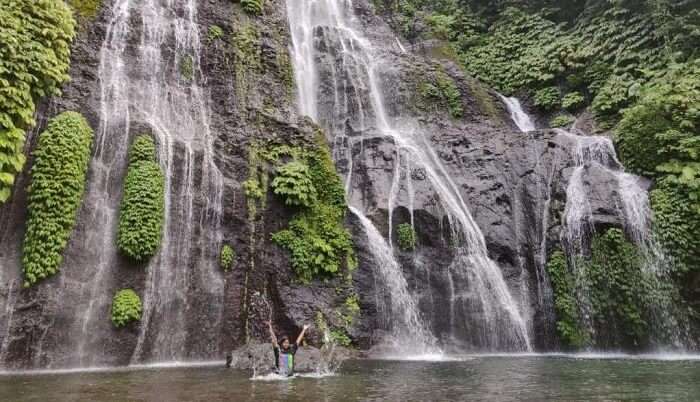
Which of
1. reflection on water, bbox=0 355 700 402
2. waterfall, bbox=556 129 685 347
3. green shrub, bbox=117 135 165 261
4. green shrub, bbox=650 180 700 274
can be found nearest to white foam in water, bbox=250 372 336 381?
reflection on water, bbox=0 355 700 402

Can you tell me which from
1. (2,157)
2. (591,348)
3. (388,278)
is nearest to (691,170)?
(591,348)

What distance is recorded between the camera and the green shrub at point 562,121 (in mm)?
23562

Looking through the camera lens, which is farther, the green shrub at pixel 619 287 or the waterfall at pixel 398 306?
the green shrub at pixel 619 287

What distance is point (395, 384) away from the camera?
29.6 ft

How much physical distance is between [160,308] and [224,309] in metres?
1.60

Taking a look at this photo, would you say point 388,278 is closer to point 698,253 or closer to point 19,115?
point 698,253

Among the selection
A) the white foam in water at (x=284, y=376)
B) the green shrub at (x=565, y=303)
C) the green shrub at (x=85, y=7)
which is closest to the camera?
the white foam in water at (x=284, y=376)

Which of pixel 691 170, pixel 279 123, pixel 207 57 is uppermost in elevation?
pixel 207 57

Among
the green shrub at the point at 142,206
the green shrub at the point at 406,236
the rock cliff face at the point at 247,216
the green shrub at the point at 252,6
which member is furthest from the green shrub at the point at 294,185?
the green shrub at the point at 252,6

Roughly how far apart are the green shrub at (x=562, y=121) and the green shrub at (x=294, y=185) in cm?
1342

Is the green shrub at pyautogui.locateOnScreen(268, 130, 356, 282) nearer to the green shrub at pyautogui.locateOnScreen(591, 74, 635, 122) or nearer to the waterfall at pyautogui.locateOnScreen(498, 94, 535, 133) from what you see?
the waterfall at pyautogui.locateOnScreen(498, 94, 535, 133)

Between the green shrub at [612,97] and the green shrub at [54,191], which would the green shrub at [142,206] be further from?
the green shrub at [612,97]

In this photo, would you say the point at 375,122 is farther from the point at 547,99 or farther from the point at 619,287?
the point at 619,287

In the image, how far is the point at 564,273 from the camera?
16500mm
